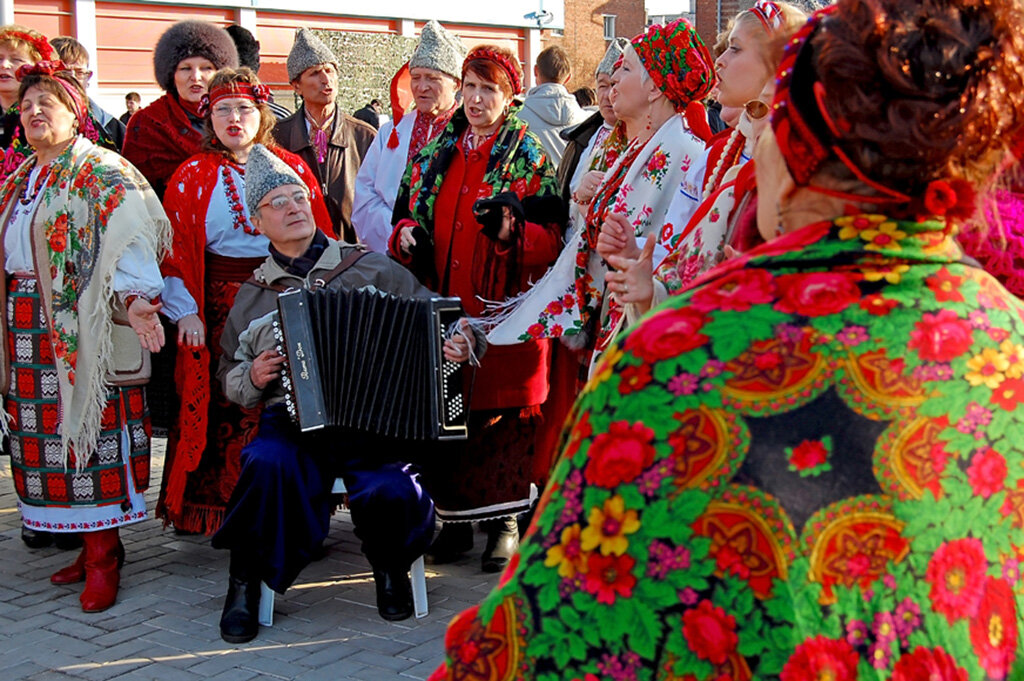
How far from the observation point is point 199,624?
4.50 meters

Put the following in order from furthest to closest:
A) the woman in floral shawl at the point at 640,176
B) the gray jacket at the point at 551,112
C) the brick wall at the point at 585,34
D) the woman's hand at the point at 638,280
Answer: the brick wall at the point at 585,34 < the gray jacket at the point at 551,112 < the woman in floral shawl at the point at 640,176 < the woman's hand at the point at 638,280

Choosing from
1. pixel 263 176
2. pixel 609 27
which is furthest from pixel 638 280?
pixel 609 27

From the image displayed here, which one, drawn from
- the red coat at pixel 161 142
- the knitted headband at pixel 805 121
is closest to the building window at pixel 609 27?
the red coat at pixel 161 142

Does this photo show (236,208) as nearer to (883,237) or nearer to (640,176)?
(640,176)

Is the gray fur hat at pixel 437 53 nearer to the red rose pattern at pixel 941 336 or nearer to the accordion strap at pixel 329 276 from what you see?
the accordion strap at pixel 329 276

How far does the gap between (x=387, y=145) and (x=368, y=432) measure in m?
2.14

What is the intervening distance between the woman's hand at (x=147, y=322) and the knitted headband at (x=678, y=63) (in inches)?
82.2

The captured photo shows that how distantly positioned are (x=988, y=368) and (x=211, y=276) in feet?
13.3

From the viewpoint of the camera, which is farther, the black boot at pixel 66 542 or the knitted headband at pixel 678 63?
the black boot at pixel 66 542

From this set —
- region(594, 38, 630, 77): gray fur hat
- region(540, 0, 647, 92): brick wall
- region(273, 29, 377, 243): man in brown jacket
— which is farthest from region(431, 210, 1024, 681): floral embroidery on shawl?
region(540, 0, 647, 92): brick wall

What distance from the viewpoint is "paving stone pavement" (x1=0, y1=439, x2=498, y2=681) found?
4.09m

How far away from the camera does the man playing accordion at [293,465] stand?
4.42m

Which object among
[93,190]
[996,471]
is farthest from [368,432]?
[996,471]

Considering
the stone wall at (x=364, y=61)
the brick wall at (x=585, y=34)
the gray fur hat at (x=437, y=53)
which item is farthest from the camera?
the brick wall at (x=585, y=34)
